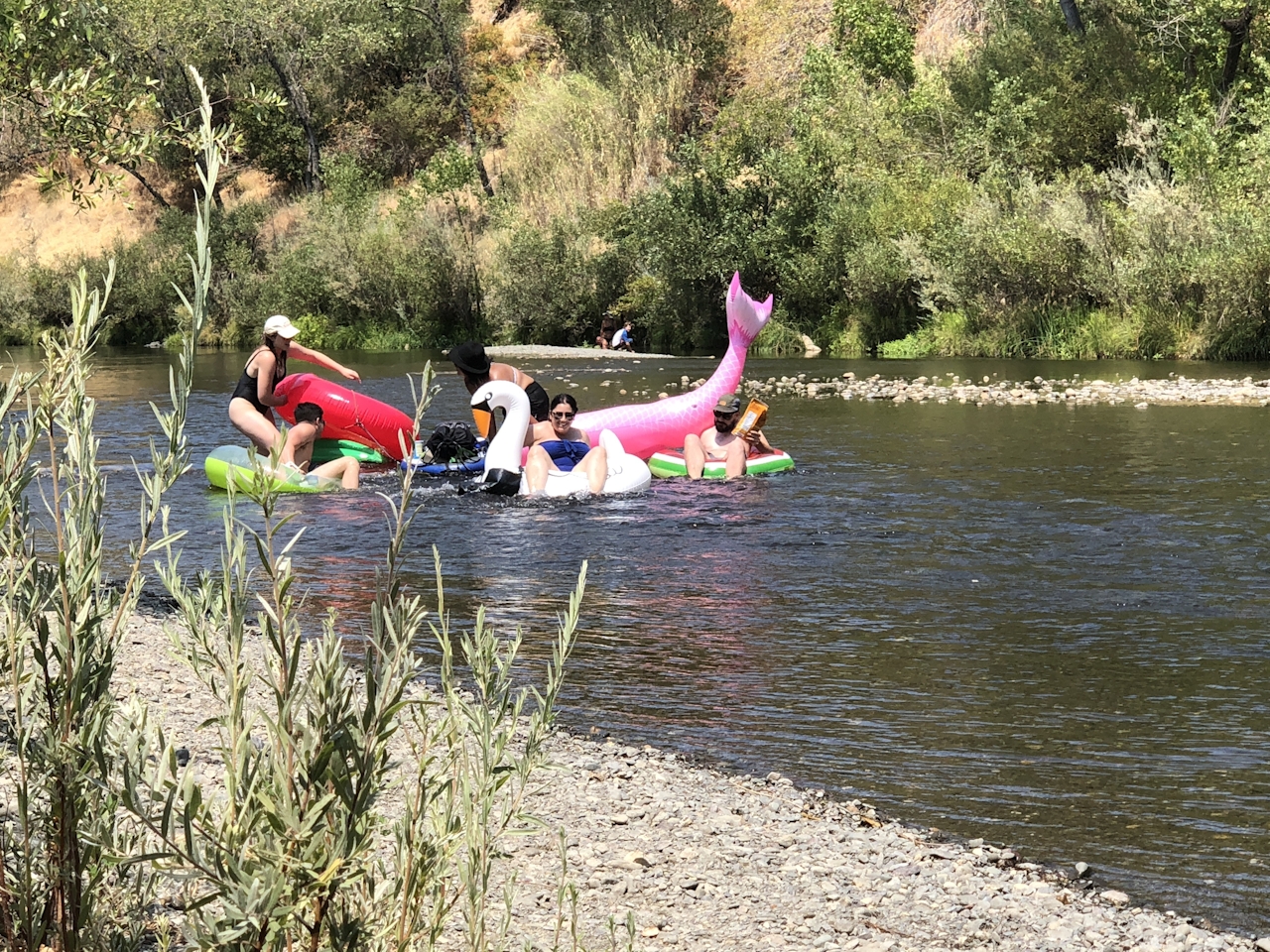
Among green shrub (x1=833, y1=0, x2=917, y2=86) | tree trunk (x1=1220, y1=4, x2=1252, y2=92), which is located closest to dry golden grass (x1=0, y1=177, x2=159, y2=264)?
green shrub (x1=833, y1=0, x2=917, y2=86)

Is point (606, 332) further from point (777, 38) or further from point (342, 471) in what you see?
point (342, 471)

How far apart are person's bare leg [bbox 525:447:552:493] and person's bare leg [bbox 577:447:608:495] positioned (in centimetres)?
37

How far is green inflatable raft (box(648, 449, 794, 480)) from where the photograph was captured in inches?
599

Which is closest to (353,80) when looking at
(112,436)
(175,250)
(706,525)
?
(175,250)

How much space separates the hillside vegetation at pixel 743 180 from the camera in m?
28.7

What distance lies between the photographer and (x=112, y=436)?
19750 millimetres

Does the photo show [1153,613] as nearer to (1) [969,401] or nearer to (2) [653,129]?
(1) [969,401]

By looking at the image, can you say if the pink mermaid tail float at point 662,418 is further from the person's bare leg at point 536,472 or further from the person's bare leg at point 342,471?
the person's bare leg at point 342,471

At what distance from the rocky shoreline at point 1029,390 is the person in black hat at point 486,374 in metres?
8.96

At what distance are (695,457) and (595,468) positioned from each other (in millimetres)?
1433

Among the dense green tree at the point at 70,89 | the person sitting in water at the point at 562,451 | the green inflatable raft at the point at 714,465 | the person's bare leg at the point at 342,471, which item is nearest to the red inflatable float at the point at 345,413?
the person's bare leg at the point at 342,471

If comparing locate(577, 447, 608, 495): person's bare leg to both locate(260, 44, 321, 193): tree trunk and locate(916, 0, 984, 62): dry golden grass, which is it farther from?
locate(260, 44, 321, 193): tree trunk

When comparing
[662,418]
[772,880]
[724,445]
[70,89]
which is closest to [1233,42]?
[662,418]

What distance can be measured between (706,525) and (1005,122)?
2351 cm
